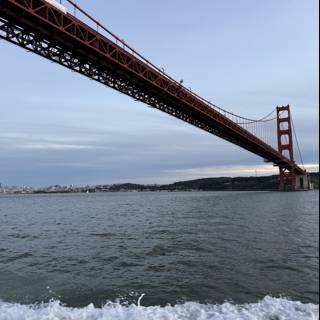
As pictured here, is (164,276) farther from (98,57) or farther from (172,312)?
(98,57)

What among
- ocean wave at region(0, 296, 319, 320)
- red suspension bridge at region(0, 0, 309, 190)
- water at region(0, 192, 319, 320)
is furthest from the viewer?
red suspension bridge at region(0, 0, 309, 190)

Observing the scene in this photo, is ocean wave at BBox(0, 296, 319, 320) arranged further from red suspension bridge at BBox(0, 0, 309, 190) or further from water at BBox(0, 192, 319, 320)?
red suspension bridge at BBox(0, 0, 309, 190)

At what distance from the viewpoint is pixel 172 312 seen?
6027mm

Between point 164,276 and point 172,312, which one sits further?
point 164,276

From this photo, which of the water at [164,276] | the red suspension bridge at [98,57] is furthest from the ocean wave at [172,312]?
the red suspension bridge at [98,57]

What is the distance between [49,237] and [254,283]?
9.78 meters

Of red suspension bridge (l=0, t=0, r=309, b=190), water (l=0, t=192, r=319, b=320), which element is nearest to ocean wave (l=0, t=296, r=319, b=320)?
water (l=0, t=192, r=319, b=320)

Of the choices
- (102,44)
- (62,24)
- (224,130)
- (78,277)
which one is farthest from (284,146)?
(78,277)

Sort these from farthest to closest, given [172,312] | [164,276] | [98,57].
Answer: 1. [98,57]
2. [164,276]
3. [172,312]

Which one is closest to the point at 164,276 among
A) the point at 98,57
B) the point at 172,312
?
the point at 172,312

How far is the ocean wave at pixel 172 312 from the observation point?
230 inches

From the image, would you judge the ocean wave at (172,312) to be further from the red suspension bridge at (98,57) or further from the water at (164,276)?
the red suspension bridge at (98,57)

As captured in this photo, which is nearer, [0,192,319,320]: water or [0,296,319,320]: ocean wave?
[0,296,319,320]: ocean wave

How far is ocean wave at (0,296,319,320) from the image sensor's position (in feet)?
19.2
